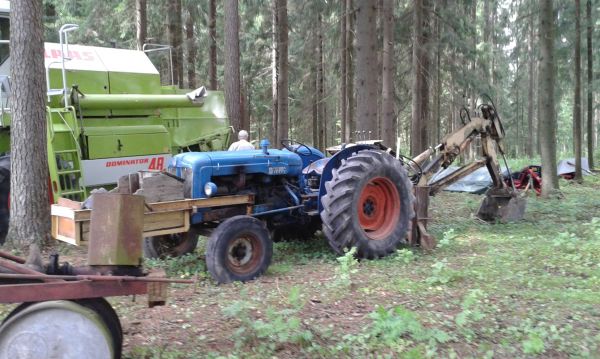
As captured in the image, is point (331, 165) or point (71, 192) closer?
point (331, 165)

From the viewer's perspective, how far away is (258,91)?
31328mm

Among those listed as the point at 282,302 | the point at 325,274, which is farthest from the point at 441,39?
the point at 282,302

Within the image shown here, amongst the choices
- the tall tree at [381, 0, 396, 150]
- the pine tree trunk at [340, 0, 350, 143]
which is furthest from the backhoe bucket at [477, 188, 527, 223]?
the pine tree trunk at [340, 0, 350, 143]

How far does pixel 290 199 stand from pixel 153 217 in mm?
2070

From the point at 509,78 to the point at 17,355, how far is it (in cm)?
5270

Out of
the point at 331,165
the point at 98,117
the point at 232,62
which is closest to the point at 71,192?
the point at 98,117

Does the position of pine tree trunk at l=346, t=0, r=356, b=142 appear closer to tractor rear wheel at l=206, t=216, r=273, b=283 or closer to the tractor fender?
the tractor fender

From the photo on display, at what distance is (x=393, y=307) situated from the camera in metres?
4.97

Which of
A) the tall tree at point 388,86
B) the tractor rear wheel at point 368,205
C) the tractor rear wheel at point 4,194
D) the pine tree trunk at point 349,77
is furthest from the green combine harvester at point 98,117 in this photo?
the pine tree trunk at point 349,77

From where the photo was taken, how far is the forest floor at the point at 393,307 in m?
4.04

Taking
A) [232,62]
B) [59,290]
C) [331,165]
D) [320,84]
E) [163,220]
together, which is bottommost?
[59,290]

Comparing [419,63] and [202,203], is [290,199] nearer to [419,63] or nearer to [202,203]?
[202,203]

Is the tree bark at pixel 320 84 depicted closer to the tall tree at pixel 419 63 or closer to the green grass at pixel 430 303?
the tall tree at pixel 419 63

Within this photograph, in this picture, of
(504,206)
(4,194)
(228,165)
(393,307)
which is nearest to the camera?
(393,307)
